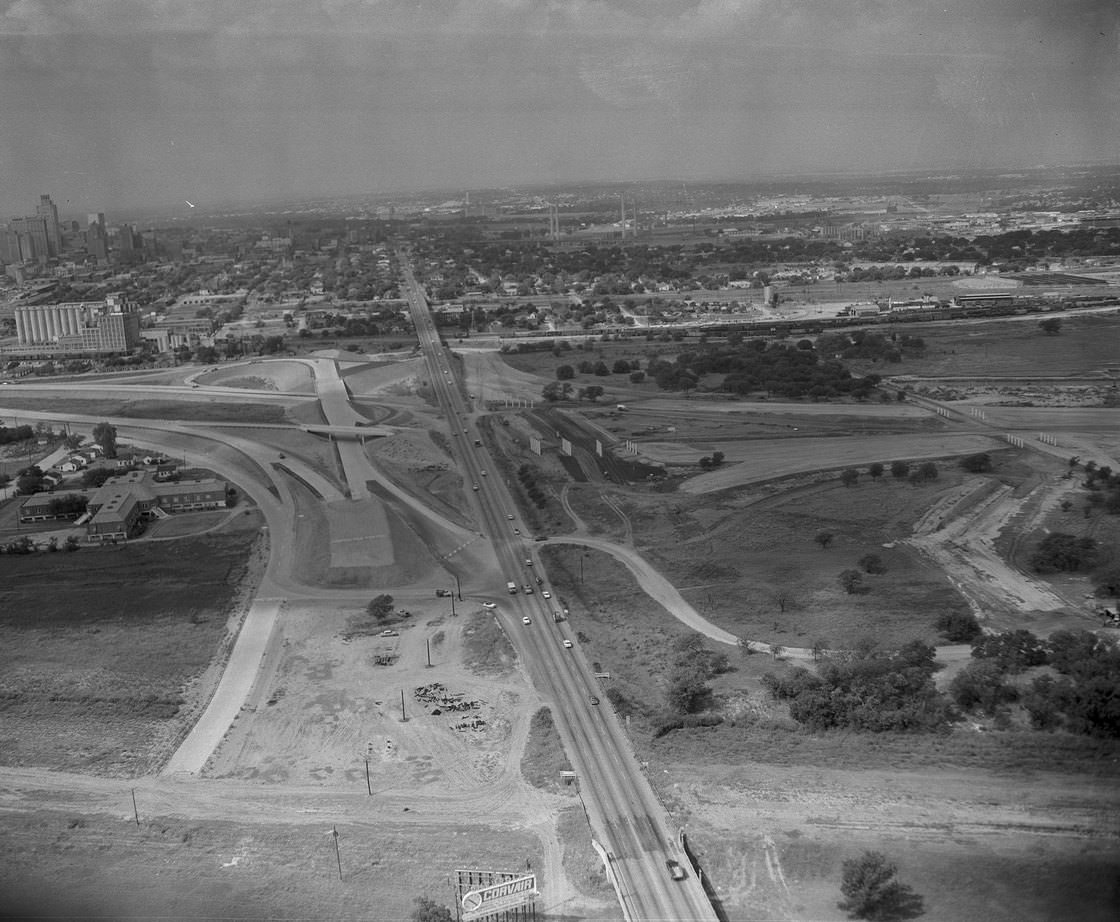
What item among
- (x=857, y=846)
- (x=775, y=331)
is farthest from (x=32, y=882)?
(x=775, y=331)

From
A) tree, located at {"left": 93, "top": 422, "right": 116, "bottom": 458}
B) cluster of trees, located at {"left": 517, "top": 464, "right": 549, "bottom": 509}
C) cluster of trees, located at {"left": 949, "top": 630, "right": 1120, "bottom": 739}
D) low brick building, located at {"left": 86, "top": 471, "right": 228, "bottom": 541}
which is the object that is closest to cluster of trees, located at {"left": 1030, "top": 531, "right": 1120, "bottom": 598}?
cluster of trees, located at {"left": 949, "top": 630, "right": 1120, "bottom": 739}

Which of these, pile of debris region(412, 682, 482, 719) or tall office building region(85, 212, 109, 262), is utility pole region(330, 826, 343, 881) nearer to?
pile of debris region(412, 682, 482, 719)

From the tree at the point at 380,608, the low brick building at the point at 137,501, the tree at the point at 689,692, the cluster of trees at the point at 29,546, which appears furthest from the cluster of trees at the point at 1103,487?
the cluster of trees at the point at 29,546

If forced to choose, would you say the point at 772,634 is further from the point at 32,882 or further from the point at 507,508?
the point at 32,882

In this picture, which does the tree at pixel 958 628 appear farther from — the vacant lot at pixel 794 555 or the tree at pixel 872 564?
the tree at pixel 872 564

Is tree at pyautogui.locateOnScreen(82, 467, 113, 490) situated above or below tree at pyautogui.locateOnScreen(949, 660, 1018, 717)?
above

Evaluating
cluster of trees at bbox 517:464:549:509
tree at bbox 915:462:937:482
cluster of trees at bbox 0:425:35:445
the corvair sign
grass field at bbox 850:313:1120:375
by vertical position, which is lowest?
the corvair sign
